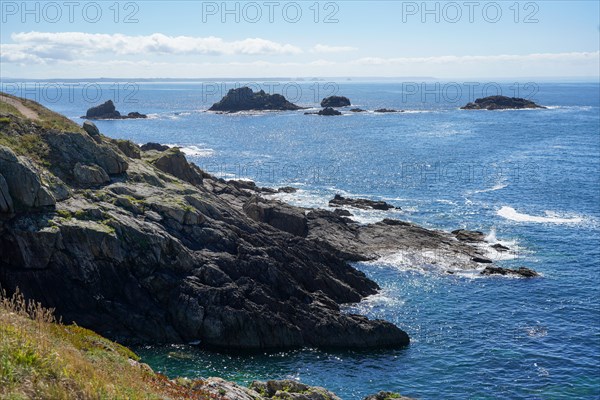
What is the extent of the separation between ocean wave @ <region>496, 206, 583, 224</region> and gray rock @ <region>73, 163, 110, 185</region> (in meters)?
52.1

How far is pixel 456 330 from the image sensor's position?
149 feet

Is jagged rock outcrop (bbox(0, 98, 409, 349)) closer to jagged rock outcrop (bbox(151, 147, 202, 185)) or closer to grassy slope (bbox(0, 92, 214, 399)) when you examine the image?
jagged rock outcrop (bbox(151, 147, 202, 185))

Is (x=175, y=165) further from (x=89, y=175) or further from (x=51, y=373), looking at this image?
(x=51, y=373)

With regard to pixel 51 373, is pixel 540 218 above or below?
below

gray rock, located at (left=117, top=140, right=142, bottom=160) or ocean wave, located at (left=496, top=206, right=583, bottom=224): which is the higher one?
gray rock, located at (left=117, top=140, right=142, bottom=160)

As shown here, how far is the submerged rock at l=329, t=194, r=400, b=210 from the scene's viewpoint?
8006cm

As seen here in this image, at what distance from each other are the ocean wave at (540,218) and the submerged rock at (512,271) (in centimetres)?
2002

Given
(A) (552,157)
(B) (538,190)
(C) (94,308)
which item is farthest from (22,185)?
(A) (552,157)

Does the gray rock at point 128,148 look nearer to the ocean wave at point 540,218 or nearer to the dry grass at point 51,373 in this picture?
the dry grass at point 51,373

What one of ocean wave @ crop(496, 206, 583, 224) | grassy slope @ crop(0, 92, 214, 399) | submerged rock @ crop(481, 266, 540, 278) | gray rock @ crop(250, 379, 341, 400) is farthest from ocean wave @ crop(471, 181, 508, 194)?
grassy slope @ crop(0, 92, 214, 399)

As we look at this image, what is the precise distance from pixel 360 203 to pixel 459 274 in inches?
1040

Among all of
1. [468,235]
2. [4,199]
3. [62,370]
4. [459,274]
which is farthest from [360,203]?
[62,370]

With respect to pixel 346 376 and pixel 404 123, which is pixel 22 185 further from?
pixel 404 123

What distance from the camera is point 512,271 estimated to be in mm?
57062
